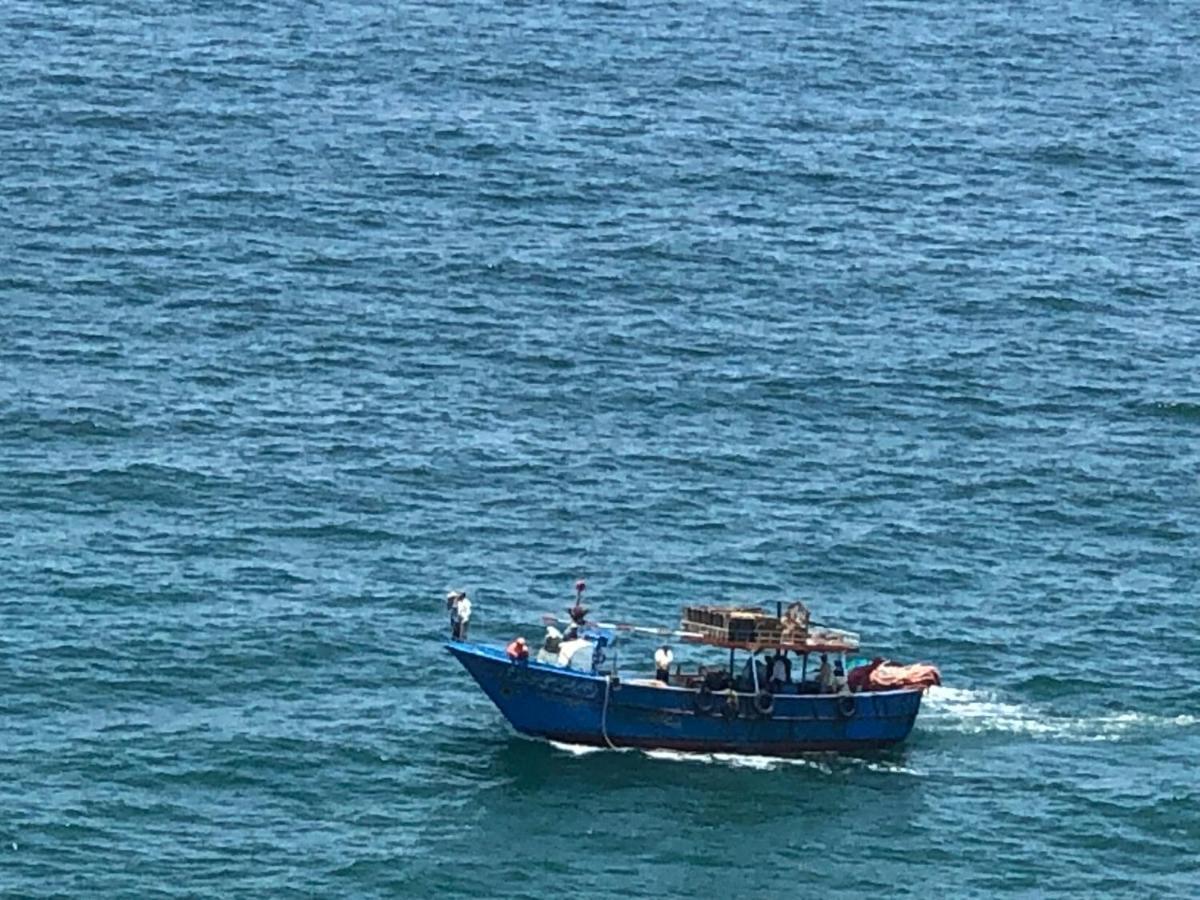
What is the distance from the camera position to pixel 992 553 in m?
140

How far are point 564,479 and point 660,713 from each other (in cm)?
2413

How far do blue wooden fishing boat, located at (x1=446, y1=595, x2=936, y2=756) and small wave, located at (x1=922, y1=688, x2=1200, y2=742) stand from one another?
247cm

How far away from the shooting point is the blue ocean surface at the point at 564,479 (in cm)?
11694

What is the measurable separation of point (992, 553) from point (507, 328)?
3279 cm

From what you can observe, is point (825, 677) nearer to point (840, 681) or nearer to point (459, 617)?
point (840, 681)

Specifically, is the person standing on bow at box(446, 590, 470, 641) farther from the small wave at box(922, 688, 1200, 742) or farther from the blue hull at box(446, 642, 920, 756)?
the small wave at box(922, 688, 1200, 742)

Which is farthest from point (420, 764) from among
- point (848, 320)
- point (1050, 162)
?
point (1050, 162)

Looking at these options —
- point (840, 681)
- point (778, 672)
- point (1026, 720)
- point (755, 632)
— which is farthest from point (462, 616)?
point (1026, 720)

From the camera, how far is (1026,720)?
12556 cm

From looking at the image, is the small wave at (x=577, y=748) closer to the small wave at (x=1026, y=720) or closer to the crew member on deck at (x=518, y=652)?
the crew member on deck at (x=518, y=652)

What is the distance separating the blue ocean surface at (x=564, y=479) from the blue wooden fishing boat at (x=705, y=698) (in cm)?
126

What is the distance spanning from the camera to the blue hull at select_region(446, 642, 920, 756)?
123 metres

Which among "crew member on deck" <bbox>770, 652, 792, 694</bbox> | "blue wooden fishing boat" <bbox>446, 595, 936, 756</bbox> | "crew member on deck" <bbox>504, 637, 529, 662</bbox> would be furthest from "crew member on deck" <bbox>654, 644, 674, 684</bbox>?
"crew member on deck" <bbox>504, 637, 529, 662</bbox>

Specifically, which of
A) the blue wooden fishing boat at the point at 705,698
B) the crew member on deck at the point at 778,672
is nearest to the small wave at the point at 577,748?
the blue wooden fishing boat at the point at 705,698
